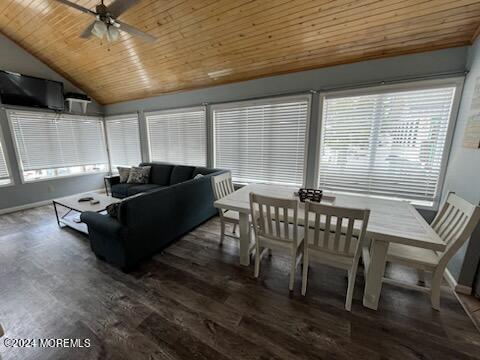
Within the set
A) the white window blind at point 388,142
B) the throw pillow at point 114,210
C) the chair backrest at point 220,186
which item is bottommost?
the throw pillow at point 114,210

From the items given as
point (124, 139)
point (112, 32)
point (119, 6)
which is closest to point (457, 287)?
point (119, 6)

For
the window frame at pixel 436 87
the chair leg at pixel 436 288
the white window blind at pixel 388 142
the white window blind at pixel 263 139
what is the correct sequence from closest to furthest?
the chair leg at pixel 436 288 → the window frame at pixel 436 87 → the white window blind at pixel 388 142 → the white window blind at pixel 263 139

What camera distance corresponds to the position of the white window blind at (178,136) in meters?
4.14

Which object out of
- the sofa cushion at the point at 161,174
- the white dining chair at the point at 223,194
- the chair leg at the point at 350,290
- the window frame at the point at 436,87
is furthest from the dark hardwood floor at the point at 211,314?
the sofa cushion at the point at 161,174

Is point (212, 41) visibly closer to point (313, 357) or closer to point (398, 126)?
point (398, 126)

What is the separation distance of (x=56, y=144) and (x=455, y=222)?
22.7ft

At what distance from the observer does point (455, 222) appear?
5.25 feet

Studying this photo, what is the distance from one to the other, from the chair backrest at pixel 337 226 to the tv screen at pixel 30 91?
18.7 ft

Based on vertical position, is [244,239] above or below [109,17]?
below

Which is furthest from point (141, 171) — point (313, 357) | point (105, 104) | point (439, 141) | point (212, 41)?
point (439, 141)

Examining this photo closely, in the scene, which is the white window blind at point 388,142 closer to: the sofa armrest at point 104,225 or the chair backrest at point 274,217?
the chair backrest at point 274,217

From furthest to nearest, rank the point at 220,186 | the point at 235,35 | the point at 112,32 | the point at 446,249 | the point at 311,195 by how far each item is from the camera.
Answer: the point at 220,186, the point at 235,35, the point at 311,195, the point at 112,32, the point at 446,249

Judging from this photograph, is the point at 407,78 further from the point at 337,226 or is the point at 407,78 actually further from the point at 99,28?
the point at 99,28

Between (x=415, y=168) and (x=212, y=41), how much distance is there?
3.20 m
